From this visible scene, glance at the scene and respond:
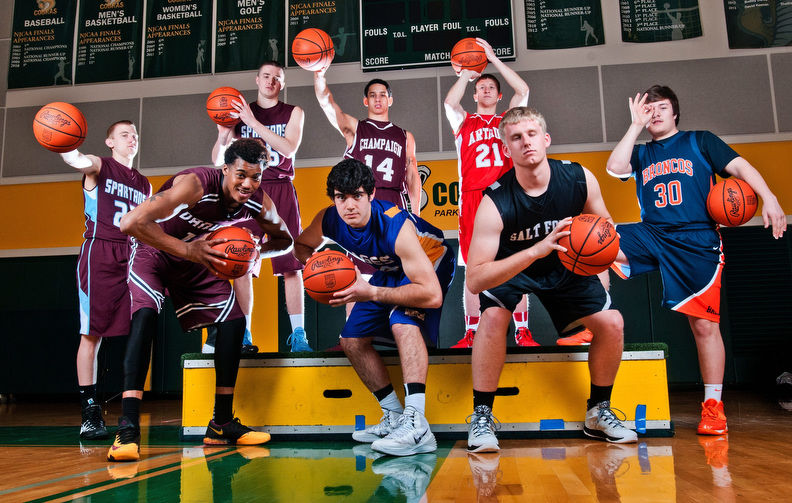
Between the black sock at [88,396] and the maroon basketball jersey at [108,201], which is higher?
the maroon basketball jersey at [108,201]

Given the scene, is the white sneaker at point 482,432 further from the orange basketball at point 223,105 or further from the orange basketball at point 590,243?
the orange basketball at point 223,105

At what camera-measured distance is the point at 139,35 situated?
275 inches

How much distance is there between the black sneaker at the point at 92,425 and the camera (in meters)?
3.26

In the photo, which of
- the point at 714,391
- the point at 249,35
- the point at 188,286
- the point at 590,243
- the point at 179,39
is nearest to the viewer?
the point at 590,243

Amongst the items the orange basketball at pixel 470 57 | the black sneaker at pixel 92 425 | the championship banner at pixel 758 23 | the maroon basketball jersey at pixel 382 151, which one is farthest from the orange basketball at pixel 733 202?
the championship banner at pixel 758 23

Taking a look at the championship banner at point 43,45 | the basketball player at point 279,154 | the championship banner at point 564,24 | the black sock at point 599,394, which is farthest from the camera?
the championship banner at point 43,45

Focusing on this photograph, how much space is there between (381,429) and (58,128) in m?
2.43

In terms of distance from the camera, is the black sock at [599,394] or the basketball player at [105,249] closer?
the black sock at [599,394]

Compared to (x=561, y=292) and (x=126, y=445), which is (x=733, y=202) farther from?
(x=126, y=445)

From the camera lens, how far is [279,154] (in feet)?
12.7

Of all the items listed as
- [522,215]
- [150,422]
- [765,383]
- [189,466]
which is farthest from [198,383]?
[765,383]

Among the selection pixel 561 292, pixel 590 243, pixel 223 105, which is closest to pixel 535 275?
pixel 561 292

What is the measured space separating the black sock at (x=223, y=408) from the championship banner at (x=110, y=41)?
5.50m

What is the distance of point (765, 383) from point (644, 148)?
389cm
